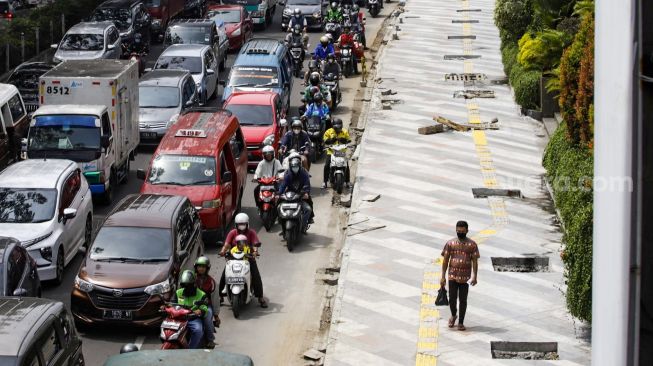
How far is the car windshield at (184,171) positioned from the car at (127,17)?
19.7 meters

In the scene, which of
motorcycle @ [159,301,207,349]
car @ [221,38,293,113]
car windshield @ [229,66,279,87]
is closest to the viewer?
motorcycle @ [159,301,207,349]

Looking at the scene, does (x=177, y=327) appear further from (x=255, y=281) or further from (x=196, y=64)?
(x=196, y=64)

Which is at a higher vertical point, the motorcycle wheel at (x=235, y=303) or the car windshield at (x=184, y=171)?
the car windshield at (x=184, y=171)

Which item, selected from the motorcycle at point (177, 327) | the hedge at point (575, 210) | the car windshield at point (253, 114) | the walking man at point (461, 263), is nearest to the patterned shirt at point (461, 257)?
the walking man at point (461, 263)

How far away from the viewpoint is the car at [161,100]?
93.4 ft

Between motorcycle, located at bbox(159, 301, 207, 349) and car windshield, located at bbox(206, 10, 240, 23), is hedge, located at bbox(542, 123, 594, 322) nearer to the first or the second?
motorcycle, located at bbox(159, 301, 207, 349)

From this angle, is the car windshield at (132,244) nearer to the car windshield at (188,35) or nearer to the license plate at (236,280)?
the license plate at (236,280)

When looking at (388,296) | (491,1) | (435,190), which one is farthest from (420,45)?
(388,296)

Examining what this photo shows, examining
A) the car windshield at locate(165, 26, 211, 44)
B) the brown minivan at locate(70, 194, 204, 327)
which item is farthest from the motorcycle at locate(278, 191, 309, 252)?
the car windshield at locate(165, 26, 211, 44)

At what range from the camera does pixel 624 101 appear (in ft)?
12.0

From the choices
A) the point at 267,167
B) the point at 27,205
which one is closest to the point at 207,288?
the point at 27,205

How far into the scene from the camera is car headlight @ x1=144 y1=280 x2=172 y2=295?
54.3 ft

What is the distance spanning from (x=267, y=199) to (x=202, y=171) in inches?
52.9

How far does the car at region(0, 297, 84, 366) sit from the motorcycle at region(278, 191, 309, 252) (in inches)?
305
